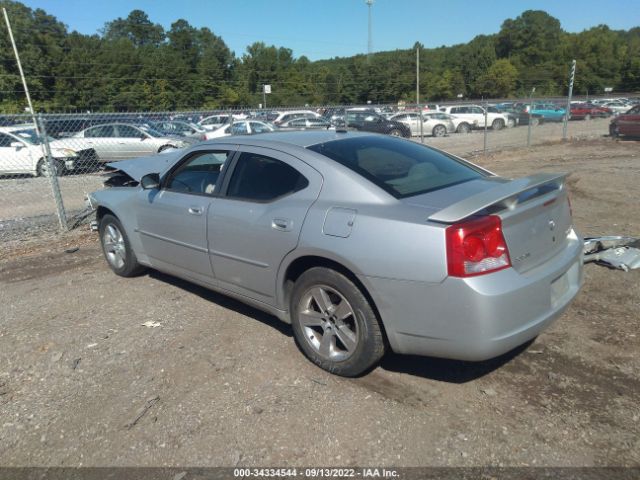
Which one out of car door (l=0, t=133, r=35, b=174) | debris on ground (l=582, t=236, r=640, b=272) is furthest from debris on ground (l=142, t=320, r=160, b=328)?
car door (l=0, t=133, r=35, b=174)

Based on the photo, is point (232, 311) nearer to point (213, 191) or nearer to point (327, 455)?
point (213, 191)

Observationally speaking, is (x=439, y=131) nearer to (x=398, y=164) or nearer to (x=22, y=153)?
(x=22, y=153)

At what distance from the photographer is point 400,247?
265 centimetres

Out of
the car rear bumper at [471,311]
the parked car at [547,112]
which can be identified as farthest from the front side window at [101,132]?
the parked car at [547,112]

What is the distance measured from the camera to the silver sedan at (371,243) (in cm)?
255

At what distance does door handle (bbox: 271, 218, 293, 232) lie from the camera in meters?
3.20

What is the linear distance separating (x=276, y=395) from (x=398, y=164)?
5.87 feet

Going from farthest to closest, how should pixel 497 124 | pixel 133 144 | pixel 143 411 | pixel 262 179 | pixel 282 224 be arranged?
pixel 497 124 < pixel 133 144 < pixel 262 179 < pixel 282 224 < pixel 143 411

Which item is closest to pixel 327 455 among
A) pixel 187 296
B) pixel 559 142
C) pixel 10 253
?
pixel 187 296

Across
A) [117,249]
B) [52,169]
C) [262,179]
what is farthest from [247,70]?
[262,179]

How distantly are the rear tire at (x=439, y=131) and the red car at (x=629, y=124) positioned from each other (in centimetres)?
926

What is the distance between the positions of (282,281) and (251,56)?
3558 inches

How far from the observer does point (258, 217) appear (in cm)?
343

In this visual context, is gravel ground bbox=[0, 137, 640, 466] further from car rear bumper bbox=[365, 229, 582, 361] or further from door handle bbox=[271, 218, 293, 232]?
door handle bbox=[271, 218, 293, 232]
